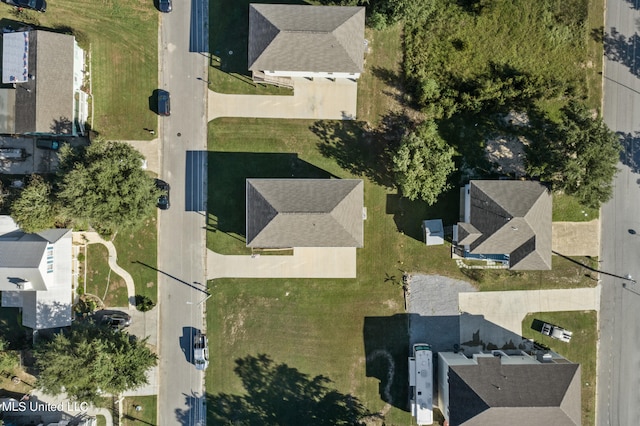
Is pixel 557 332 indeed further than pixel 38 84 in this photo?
Yes

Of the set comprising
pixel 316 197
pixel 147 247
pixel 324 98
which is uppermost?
pixel 324 98

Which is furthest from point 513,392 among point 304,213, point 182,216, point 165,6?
point 165,6

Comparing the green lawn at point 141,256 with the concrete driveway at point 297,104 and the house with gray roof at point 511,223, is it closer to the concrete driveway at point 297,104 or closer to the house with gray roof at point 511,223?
the concrete driveway at point 297,104

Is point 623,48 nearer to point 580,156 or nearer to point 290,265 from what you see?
point 580,156

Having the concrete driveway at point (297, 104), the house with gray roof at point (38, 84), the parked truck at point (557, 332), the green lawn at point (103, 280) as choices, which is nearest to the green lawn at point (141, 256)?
the green lawn at point (103, 280)

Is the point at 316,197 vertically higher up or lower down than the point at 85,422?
higher up

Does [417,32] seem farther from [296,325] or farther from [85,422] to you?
[85,422]

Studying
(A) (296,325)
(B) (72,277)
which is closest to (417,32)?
(A) (296,325)
